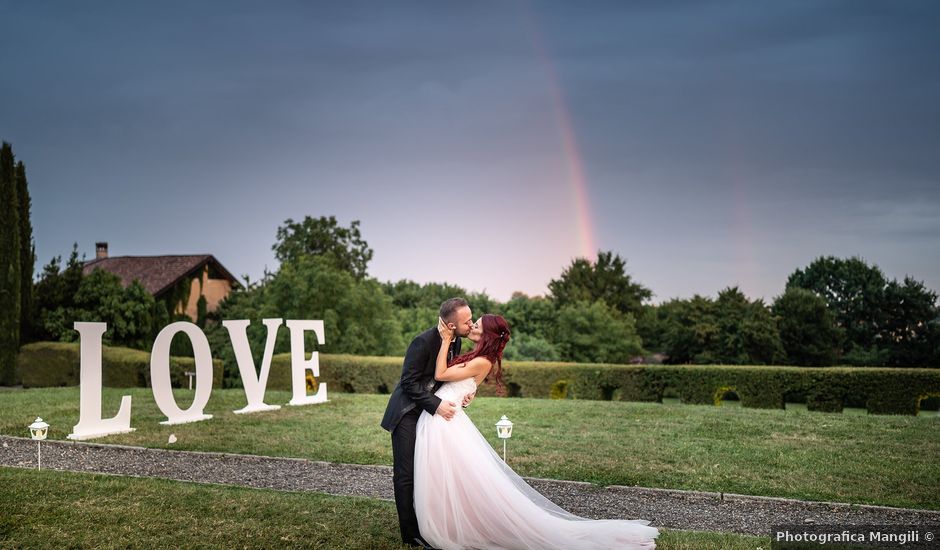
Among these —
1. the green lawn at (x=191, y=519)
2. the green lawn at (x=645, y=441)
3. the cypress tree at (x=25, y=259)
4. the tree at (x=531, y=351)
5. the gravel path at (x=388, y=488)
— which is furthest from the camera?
the tree at (x=531, y=351)

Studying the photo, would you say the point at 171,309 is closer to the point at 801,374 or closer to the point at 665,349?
the point at 665,349

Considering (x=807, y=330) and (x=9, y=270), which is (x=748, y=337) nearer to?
(x=807, y=330)

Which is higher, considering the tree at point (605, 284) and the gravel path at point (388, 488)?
the tree at point (605, 284)

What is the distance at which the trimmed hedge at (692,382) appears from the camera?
19531mm

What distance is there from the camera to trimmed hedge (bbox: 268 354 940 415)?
1953cm

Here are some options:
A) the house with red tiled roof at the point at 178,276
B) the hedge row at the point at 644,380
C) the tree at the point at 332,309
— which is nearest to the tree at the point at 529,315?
the tree at the point at 332,309

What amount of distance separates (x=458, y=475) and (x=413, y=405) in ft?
2.41

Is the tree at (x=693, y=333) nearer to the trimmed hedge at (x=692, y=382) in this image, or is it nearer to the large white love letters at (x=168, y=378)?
the trimmed hedge at (x=692, y=382)

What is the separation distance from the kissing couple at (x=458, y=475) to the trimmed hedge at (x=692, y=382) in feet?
48.9

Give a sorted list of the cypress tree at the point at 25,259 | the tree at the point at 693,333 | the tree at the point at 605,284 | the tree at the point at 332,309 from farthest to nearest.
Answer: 1. the tree at the point at 605,284
2. the tree at the point at 693,333
3. the tree at the point at 332,309
4. the cypress tree at the point at 25,259

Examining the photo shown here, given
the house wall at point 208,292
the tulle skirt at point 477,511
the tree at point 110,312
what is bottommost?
the tulle skirt at point 477,511

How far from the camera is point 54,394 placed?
21438 mm

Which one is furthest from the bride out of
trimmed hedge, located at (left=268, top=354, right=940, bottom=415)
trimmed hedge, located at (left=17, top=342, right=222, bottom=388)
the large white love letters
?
trimmed hedge, located at (left=17, top=342, right=222, bottom=388)

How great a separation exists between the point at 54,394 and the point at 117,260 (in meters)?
29.9
